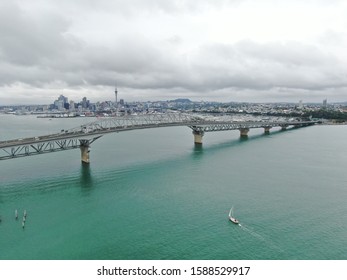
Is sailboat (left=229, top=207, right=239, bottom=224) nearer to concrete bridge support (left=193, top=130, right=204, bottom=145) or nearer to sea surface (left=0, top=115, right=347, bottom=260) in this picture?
sea surface (left=0, top=115, right=347, bottom=260)

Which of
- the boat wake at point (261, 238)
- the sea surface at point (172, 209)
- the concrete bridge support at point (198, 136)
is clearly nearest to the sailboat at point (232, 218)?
the sea surface at point (172, 209)

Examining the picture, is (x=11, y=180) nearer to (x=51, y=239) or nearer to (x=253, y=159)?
(x=51, y=239)

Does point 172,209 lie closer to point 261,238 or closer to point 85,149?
point 261,238

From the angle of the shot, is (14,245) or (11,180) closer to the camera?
(14,245)

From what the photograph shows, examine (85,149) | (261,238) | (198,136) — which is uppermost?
(85,149)

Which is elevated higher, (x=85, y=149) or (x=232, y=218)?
(x=85, y=149)

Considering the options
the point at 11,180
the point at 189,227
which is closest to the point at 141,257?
the point at 189,227

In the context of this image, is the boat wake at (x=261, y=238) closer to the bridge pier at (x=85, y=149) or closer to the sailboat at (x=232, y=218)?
the sailboat at (x=232, y=218)

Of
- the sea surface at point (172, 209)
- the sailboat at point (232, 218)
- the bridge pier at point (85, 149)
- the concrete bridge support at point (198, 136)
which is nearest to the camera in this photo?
the sea surface at point (172, 209)

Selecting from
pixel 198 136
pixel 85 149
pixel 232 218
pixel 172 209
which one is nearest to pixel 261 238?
pixel 232 218
